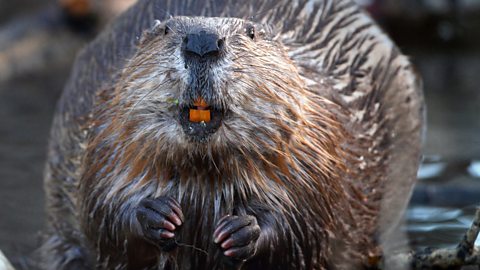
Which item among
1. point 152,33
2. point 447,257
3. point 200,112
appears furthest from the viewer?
point 447,257

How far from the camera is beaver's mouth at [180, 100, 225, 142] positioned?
141 inches

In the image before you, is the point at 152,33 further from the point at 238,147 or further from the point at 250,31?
the point at 238,147

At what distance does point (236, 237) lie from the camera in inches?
146

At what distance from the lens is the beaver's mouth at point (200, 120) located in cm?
358

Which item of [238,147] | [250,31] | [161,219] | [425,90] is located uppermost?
[425,90]

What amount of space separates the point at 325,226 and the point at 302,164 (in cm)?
31

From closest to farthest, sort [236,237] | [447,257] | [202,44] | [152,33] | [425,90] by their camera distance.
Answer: [202,44]
[236,237]
[152,33]
[447,257]
[425,90]

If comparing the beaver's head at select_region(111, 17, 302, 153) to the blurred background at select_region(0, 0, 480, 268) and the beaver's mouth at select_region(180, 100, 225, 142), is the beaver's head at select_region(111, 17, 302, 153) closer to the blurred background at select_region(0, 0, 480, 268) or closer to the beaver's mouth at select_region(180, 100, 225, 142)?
the beaver's mouth at select_region(180, 100, 225, 142)

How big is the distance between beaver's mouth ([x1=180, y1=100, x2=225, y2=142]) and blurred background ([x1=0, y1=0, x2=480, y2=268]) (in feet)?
6.52

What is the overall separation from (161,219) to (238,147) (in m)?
0.36

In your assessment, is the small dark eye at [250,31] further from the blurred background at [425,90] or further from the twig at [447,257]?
the blurred background at [425,90]

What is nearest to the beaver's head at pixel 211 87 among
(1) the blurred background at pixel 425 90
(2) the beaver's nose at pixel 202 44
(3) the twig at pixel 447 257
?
(2) the beaver's nose at pixel 202 44

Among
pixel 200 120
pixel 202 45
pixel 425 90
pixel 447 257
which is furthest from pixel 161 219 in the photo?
pixel 425 90

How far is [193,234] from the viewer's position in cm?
400
